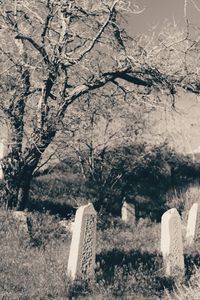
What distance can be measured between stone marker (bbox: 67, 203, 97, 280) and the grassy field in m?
0.20

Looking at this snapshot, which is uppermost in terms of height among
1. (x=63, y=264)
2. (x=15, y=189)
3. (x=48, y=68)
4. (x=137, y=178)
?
(x=48, y=68)

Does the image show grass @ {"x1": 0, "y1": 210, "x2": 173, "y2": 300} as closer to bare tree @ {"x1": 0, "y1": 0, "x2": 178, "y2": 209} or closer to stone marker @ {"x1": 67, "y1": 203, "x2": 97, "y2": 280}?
stone marker @ {"x1": 67, "y1": 203, "x2": 97, "y2": 280}

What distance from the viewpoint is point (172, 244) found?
10227 millimetres

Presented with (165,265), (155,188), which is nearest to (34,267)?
(165,265)

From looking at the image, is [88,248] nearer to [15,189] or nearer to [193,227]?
[193,227]

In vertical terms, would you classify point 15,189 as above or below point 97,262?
above

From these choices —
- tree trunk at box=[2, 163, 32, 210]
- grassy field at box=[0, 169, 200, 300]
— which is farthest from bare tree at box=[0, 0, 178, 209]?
grassy field at box=[0, 169, 200, 300]

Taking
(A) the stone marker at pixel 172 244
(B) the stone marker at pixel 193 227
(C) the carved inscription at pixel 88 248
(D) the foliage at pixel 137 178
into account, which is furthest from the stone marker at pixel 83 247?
(D) the foliage at pixel 137 178

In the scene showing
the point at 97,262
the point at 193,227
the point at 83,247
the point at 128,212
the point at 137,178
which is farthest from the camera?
the point at 137,178

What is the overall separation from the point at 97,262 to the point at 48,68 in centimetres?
571

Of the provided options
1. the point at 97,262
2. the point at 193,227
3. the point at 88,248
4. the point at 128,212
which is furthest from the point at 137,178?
the point at 88,248

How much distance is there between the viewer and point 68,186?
17297mm

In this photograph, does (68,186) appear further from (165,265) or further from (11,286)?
(11,286)

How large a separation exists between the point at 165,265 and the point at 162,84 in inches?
233
